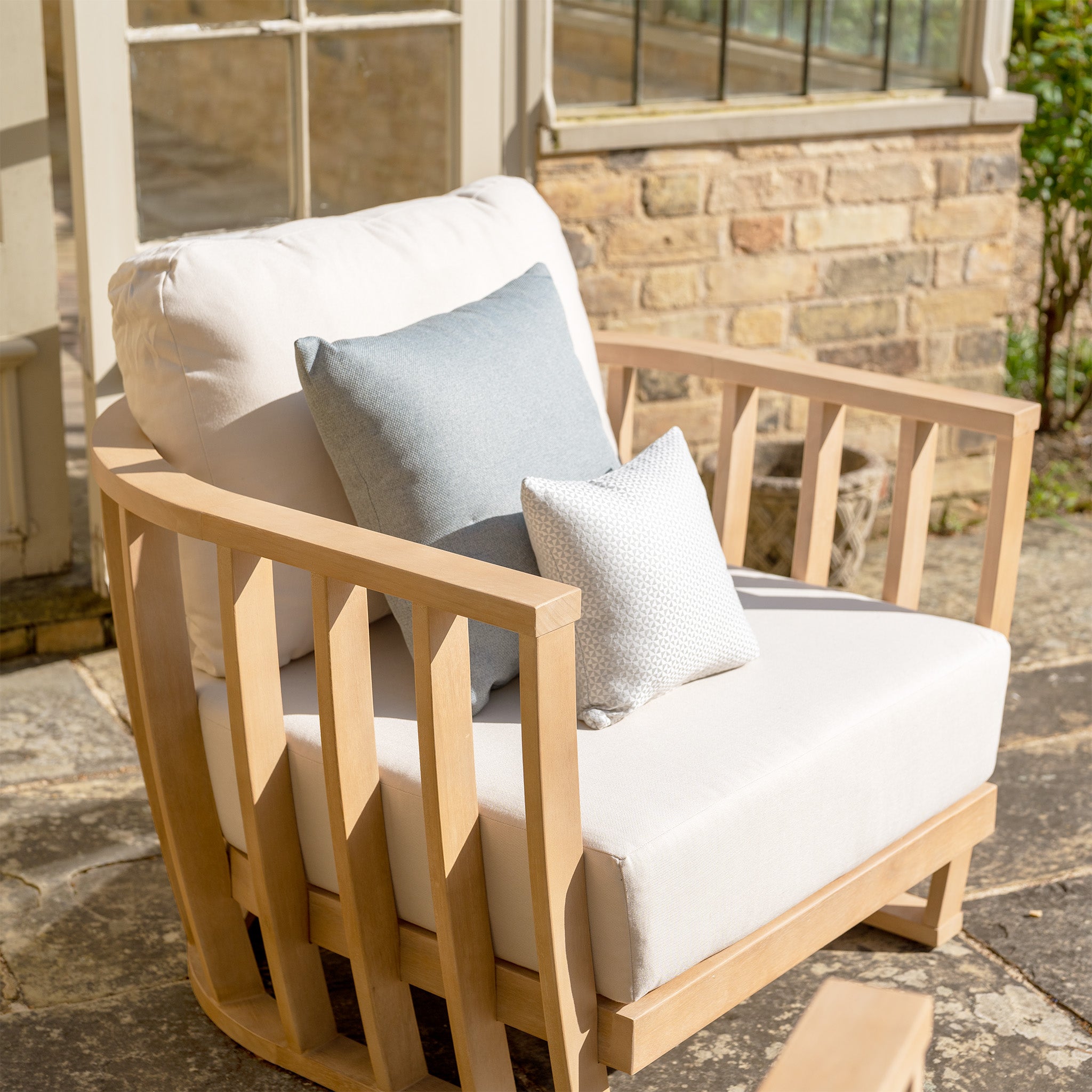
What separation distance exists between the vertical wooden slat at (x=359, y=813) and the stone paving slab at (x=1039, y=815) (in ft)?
3.22

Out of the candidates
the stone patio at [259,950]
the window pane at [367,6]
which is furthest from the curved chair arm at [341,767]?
the window pane at [367,6]

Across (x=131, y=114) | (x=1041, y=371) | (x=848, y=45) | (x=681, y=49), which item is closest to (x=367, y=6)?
(x=131, y=114)

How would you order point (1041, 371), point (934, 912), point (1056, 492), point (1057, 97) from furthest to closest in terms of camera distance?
point (1041, 371) → point (1056, 492) → point (1057, 97) → point (934, 912)

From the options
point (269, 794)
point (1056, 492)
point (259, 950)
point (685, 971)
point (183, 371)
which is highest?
point (183, 371)

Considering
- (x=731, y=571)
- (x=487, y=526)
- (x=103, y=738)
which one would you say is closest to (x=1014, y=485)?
(x=731, y=571)

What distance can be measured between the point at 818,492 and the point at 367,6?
139 centimetres

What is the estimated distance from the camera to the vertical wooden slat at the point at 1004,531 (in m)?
1.98

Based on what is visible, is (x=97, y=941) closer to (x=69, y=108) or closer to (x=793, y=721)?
(x=793, y=721)

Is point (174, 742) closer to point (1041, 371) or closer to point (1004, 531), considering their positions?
point (1004, 531)

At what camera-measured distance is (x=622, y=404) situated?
2.38 metres

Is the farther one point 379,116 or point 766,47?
point 766,47

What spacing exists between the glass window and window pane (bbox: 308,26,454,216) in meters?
0.27

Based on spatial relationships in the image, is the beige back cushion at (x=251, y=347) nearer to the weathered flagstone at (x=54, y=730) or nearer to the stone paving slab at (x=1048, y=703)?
the weathered flagstone at (x=54, y=730)

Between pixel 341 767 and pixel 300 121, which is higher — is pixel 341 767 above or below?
below
